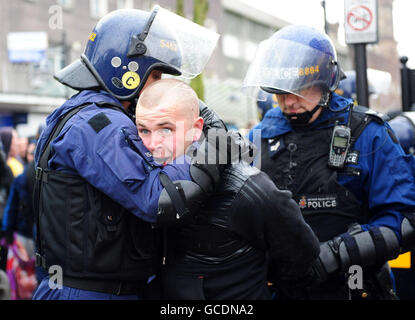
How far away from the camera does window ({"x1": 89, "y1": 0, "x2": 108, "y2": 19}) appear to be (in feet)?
71.7

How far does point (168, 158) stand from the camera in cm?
203

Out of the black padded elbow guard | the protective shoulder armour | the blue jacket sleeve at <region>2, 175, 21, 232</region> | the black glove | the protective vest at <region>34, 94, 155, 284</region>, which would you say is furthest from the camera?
the blue jacket sleeve at <region>2, 175, 21, 232</region>

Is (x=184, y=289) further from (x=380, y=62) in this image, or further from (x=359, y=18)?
(x=380, y=62)

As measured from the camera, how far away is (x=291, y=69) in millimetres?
2795

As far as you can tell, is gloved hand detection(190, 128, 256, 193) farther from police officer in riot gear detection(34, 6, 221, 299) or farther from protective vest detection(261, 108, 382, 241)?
protective vest detection(261, 108, 382, 241)

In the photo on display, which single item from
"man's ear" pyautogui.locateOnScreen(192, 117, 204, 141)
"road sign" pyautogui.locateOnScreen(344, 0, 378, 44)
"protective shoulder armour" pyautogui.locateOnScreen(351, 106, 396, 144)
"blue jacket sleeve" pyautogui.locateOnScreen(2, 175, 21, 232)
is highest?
"road sign" pyautogui.locateOnScreen(344, 0, 378, 44)

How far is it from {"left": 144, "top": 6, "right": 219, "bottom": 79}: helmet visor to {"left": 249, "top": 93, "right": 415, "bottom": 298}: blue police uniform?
0.70m

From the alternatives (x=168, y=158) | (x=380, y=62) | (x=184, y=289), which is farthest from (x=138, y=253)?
(x=380, y=62)

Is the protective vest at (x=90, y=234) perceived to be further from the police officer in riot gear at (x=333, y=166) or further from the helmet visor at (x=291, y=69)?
the helmet visor at (x=291, y=69)

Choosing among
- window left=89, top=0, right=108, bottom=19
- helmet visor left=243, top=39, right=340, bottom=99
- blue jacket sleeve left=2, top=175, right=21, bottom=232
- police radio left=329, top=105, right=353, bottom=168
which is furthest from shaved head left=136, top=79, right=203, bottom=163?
window left=89, top=0, right=108, bottom=19

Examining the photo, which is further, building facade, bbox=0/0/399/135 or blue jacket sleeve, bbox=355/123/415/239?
building facade, bbox=0/0/399/135

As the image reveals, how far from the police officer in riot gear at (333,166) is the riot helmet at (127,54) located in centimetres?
61

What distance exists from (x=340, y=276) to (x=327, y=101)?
903 millimetres

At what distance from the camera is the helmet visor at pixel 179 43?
7.75 ft
